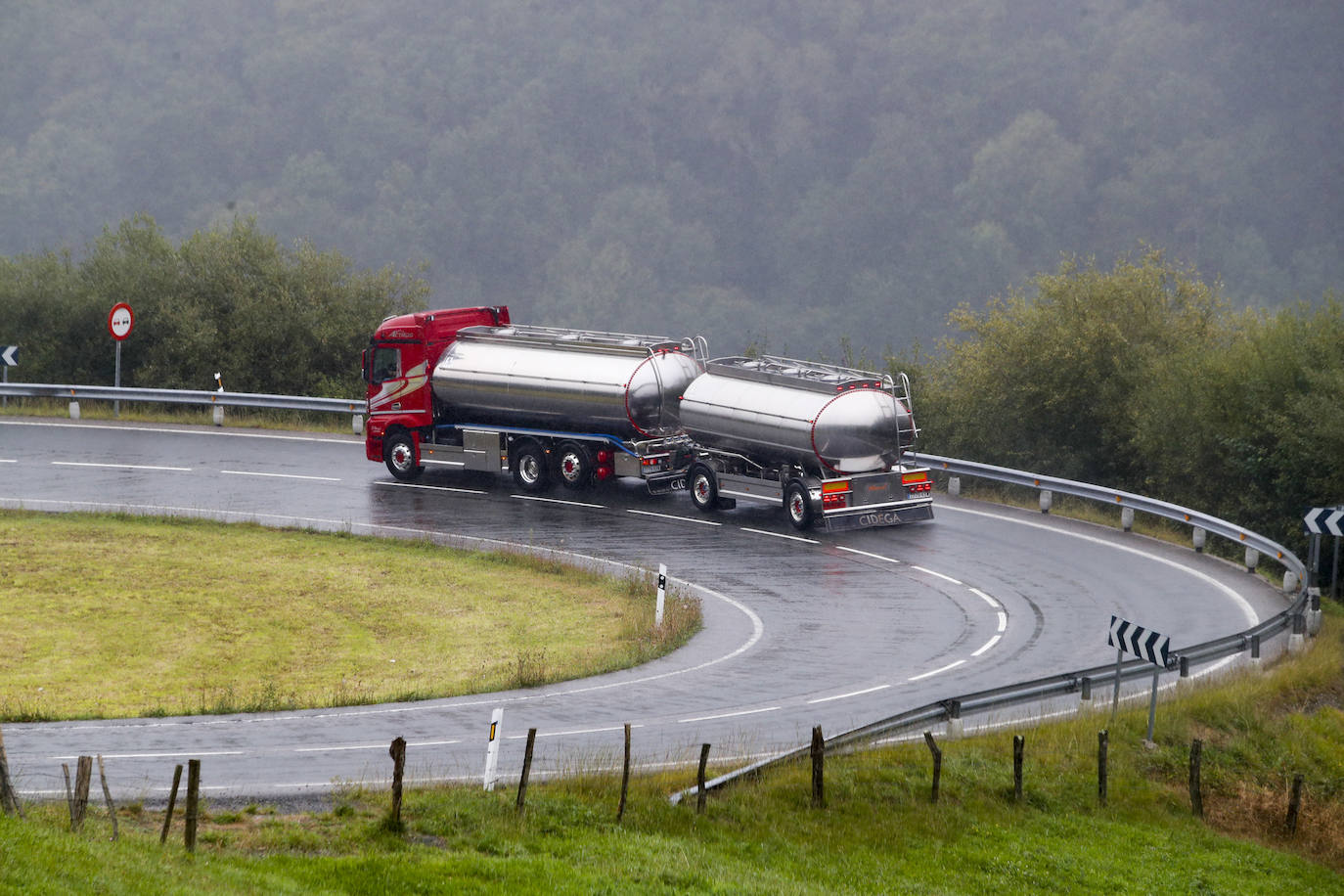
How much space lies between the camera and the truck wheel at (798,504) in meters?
29.5

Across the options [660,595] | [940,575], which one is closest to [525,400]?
[660,595]

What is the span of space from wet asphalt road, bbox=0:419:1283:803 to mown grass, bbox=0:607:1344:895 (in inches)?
59.6

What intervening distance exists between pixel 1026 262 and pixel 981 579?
303 ft

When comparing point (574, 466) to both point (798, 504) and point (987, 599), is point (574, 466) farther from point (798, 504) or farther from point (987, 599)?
point (987, 599)

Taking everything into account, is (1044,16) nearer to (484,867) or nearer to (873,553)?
(873,553)

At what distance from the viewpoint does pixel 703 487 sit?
102ft

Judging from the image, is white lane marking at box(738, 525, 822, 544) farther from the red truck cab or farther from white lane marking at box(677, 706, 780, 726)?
white lane marking at box(677, 706, 780, 726)

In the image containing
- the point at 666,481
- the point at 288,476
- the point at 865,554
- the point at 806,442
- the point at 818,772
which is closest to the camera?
→ the point at 818,772

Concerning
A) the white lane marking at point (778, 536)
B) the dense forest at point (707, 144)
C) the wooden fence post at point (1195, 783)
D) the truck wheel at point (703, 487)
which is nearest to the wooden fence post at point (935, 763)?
the wooden fence post at point (1195, 783)

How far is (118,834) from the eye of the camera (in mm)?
12039

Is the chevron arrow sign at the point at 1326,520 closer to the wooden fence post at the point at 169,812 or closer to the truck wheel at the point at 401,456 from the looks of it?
the wooden fence post at the point at 169,812

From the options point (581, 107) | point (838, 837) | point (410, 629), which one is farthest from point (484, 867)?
point (581, 107)

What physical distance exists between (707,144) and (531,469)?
105430mm

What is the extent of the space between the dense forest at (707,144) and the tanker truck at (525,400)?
269 ft
